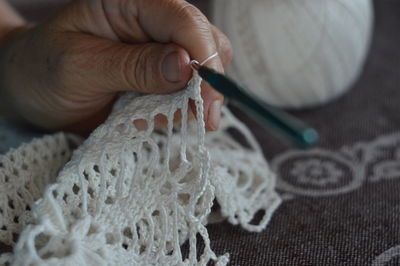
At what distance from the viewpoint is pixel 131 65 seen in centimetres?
42

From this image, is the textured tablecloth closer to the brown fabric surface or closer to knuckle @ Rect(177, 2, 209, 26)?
the brown fabric surface

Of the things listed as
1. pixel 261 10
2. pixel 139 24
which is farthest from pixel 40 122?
pixel 261 10

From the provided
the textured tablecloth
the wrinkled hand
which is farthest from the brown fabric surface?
the wrinkled hand

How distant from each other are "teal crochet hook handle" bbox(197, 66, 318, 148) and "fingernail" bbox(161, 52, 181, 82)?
2cm

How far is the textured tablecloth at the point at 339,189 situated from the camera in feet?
1.40

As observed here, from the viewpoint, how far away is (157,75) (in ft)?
1.32

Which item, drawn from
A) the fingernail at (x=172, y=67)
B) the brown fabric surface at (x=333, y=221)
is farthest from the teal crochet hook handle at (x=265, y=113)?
the brown fabric surface at (x=333, y=221)

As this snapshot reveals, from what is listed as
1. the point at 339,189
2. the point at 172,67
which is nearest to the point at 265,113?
the point at 172,67

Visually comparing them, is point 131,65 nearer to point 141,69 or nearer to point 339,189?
point 141,69

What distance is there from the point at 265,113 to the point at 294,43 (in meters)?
0.31

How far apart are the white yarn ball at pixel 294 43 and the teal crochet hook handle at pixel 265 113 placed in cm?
24

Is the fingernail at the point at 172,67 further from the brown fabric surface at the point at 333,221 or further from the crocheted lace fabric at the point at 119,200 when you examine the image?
the brown fabric surface at the point at 333,221

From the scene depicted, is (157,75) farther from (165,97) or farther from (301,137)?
(301,137)

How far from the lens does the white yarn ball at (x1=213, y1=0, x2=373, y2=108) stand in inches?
23.7
